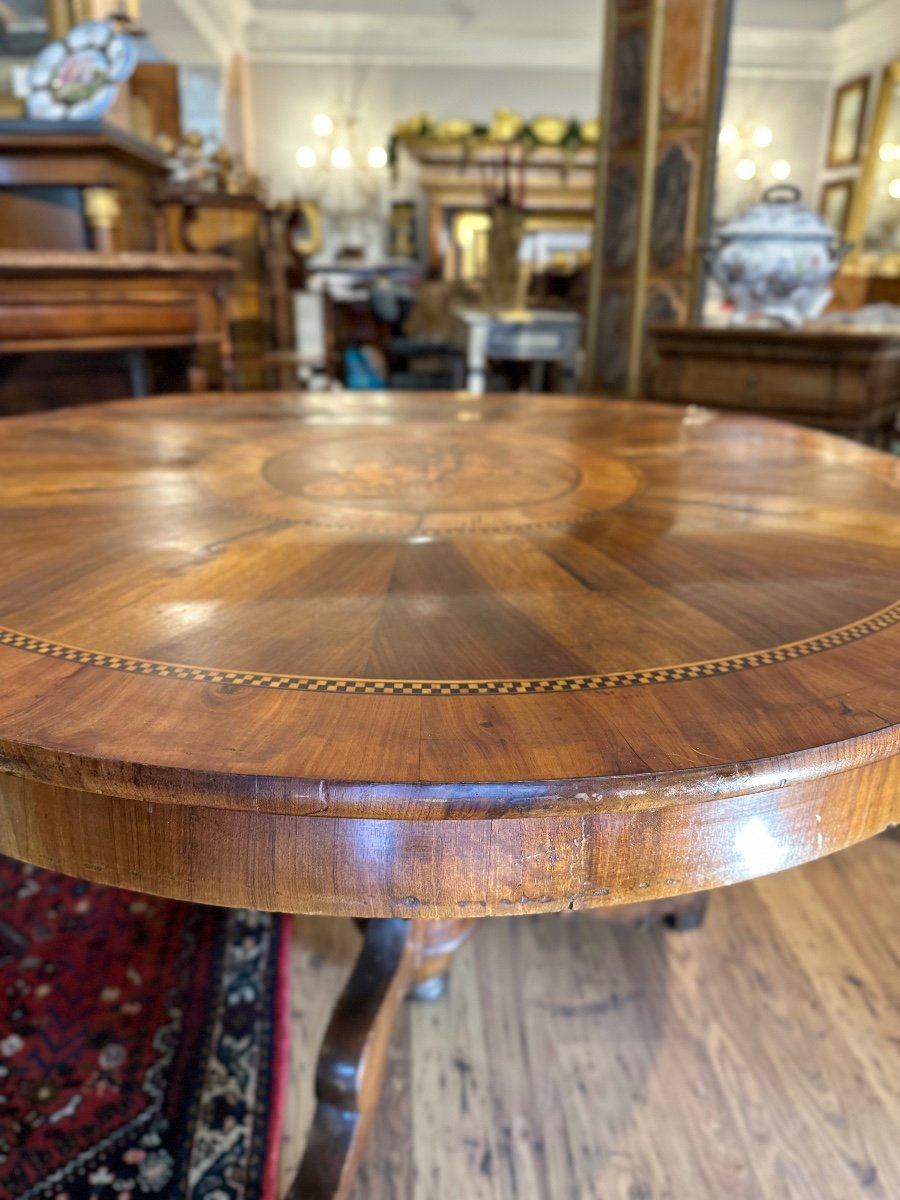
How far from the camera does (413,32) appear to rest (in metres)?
9.52

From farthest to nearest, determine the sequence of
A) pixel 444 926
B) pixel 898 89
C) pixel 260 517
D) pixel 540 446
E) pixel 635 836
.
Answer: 1. pixel 898 89
2. pixel 540 446
3. pixel 444 926
4. pixel 260 517
5. pixel 635 836

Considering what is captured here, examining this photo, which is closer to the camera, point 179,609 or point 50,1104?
point 179,609

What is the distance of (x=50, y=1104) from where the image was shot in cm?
100

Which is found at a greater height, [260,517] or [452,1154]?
[260,517]

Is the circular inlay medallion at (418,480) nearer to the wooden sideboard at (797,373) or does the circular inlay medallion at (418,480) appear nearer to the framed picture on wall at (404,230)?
the wooden sideboard at (797,373)

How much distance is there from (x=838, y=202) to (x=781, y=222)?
1726mm

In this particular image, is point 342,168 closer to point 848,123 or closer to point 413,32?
point 413,32

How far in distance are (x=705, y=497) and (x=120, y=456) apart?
0.72 metres

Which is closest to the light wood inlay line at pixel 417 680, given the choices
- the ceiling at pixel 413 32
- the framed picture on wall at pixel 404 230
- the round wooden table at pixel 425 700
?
the round wooden table at pixel 425 700

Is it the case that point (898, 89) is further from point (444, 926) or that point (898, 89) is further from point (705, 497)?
point (444, 926)

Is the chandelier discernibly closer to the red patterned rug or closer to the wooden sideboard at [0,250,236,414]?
the wooden sideboard at [0,250,236,414]

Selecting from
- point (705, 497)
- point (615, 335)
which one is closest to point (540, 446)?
point (705, 497)

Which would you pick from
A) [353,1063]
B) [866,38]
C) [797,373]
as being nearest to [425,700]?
A: [353,1063]

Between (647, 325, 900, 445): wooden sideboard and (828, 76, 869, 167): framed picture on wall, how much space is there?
5.63ft
